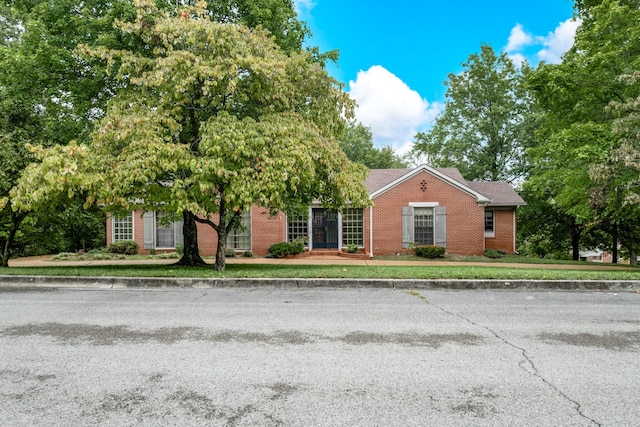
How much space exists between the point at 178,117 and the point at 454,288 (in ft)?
26.4

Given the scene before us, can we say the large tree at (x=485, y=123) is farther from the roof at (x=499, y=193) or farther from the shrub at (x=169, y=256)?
the shrub at (x=169, y=256)

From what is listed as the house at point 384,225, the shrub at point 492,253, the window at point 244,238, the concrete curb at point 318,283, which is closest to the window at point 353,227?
the house at point 384,225

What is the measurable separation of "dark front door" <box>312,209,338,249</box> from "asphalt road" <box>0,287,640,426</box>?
13.7 m

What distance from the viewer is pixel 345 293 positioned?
913 cm

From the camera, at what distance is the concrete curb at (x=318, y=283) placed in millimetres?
9711

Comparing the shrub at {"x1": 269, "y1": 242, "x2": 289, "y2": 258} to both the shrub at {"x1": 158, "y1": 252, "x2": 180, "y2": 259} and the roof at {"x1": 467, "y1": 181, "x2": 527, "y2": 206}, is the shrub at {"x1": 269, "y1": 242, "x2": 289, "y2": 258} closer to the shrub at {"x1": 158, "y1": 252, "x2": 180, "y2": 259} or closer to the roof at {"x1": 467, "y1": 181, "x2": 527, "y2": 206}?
the shrub at {"x1": 158, "y1": 252, "x2": 180, "y2": 259}

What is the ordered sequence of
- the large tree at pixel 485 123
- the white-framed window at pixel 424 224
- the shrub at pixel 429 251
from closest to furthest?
the shrub at pixel 429 251, the white-framed window at pixel 424 224, the large tree at pixel 485 123

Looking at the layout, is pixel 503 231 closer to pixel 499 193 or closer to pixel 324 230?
pixel 499 193

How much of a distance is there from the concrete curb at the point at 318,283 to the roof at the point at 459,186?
35.8 feet

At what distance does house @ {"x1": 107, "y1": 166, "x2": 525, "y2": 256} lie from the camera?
20625 millimetres

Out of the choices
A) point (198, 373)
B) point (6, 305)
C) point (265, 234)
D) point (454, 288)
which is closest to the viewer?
point (198, 373)

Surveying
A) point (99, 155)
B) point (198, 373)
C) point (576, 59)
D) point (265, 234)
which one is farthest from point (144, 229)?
point (576, 59)

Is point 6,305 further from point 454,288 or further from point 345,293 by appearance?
point 454,288

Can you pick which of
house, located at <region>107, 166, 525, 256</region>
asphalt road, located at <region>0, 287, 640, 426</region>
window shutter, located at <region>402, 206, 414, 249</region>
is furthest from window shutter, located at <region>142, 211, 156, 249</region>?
asphalt road, located at <region>0, 287, 640, 426</region>
